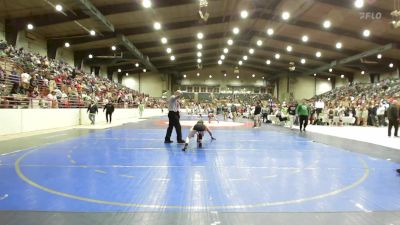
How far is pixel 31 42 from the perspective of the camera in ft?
85.3

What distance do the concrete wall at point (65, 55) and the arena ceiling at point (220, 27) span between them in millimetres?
654

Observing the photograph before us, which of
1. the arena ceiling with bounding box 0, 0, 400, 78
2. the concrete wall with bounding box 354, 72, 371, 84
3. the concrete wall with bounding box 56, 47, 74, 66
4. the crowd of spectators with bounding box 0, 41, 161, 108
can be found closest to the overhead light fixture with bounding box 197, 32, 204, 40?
the arena ceiling with bounding box 0, 0, 400, 78

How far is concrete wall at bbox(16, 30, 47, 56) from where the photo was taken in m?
24.9

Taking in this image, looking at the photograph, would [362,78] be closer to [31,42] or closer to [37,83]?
[31,42]

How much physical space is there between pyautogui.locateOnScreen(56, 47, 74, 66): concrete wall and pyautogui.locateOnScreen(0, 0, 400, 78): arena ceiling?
2.15 ft

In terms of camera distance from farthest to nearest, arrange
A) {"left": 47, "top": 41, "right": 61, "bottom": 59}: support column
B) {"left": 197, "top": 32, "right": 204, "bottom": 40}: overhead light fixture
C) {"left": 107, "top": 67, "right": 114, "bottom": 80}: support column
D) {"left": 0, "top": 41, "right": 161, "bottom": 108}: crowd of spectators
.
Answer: {"left": 107, "top": 67, "right": 114, "bottom": 80}: support column → {"left": 197, "top": 32, "right": 204, "bottom": 40}: overhead light fixture → {"left": 47, "top": 41, "right": 61, "bottom": 59}: support column → {"left": 0, "top": 41, "right": 161, "bottom": 108}: crowd of spectators

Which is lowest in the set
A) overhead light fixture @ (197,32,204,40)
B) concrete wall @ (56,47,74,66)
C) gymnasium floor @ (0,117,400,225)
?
gymnasium floor @ (0,117,400,225)

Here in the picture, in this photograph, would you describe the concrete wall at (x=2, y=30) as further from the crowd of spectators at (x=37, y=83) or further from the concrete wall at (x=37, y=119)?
the concrete wall at (x=37, y=119)

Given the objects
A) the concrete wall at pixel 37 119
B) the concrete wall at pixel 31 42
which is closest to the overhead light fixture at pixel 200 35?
the concrete wall at pixel 37 119

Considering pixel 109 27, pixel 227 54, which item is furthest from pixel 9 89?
pixel 227 54

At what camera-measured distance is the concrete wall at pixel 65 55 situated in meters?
31.2

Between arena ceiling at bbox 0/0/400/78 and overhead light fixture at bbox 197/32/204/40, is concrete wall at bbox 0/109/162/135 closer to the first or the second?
arena ceiling at bbox 0/0/400/78

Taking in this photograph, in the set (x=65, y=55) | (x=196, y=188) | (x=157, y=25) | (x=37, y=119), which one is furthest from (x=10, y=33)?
(x=196, y=188)

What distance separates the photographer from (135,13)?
77.9 ft
